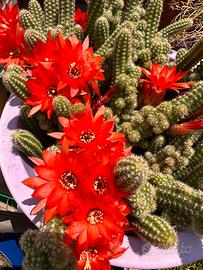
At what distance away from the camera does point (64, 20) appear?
104 cm

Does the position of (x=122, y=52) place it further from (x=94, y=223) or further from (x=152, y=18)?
(x=94, y=223)

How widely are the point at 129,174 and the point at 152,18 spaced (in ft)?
1.82

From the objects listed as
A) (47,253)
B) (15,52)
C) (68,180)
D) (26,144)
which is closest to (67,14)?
(15,52)

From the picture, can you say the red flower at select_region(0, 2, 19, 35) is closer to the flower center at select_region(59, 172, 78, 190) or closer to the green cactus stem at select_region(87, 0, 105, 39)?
the green cactus stem at select_region(87, 0, 105, 39)

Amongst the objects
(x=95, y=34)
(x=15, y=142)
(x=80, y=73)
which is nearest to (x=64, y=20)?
(x=95, y=34)

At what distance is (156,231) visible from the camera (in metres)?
0.76

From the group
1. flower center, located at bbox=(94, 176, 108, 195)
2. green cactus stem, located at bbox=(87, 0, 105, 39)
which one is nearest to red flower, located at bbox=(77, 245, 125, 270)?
flower center, located at bbox=(94, 176, 108, 195)

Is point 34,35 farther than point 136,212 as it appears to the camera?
Yes

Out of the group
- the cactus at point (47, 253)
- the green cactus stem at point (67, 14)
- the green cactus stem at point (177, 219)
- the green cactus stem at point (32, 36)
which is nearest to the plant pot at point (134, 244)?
the green cactus stem at point (177, 219)

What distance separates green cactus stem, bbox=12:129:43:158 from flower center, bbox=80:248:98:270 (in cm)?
27

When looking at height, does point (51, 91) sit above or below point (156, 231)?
above

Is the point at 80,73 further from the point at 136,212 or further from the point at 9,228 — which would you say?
the point at 9,228

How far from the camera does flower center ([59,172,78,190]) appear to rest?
69 cm

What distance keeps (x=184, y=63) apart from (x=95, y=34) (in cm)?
24
